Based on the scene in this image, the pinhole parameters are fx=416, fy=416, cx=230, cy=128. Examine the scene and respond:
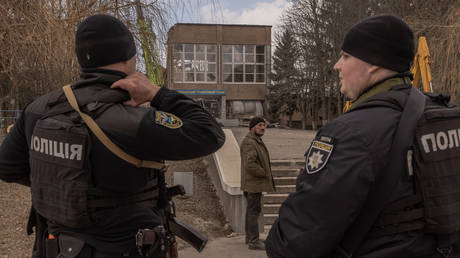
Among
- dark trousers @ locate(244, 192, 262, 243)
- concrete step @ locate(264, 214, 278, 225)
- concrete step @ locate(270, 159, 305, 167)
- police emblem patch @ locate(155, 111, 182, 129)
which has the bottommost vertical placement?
concrete step @ locate(264, 214, 278, 225)

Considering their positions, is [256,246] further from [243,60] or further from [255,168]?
[243,60]

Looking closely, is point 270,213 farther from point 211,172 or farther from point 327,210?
point 327,210

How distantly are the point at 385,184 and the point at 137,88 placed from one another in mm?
1137

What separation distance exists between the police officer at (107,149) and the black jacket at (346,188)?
22.1 inches

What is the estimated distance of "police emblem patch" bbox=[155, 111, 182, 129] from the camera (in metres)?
1.82

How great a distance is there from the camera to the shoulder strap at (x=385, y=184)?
4.94ft

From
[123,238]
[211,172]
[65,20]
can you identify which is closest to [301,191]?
[123,238]

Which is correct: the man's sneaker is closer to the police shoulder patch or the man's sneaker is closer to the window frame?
the police shoulder patch

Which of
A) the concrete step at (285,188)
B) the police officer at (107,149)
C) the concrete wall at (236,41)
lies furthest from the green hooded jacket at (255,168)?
the concrete wall at (236,41)

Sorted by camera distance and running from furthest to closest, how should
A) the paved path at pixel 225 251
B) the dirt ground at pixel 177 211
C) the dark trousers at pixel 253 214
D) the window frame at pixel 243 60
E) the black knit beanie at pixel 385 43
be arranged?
the window frame at pixel 243 60 < the dark trousers at pixel 253 214 < the paved path at pixel 225 251 < the dirt ground at pixel 177 211 < the black knit beanie at pixel 385 43

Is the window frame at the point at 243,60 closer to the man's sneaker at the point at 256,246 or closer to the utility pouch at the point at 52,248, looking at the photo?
the man's sneaker at the point at 256,246

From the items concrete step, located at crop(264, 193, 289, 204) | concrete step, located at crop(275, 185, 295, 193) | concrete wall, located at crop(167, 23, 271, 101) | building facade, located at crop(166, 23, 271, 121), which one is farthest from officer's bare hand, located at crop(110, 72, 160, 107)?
concrete wall, located at crop(167, 23, 271, 101)

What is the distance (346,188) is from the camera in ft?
4.84

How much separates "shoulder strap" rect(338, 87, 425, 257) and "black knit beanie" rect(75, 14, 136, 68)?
130cm
